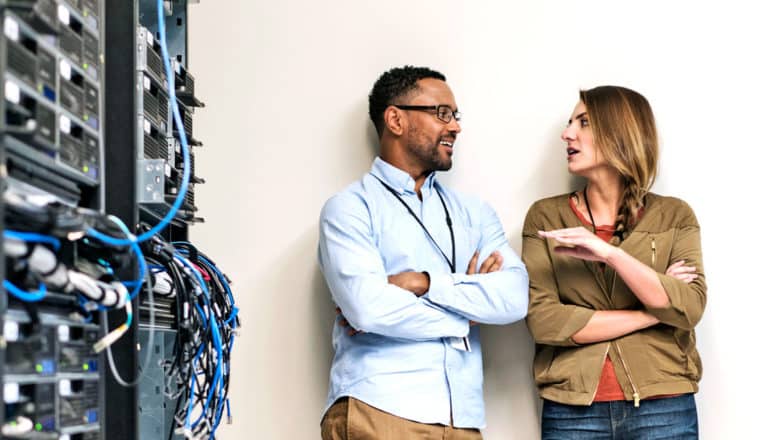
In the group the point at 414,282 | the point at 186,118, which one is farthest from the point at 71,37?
the point at 414,282

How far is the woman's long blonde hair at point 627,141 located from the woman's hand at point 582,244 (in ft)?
0.83

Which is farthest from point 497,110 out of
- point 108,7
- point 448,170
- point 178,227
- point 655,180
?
point 108,7

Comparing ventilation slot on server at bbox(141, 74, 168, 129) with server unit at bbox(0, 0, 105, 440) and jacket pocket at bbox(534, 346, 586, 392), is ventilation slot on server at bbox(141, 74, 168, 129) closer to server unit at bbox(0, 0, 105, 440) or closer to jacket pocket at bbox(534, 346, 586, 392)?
server unit at bbox(0, 0, 105, 440)

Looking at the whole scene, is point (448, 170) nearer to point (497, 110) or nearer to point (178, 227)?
point (497, 110)

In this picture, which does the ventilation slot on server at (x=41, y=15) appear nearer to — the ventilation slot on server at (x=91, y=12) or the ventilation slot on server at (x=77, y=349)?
the ventilation slot on server at (x=91, y=12)

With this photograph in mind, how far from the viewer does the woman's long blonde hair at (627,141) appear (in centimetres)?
316

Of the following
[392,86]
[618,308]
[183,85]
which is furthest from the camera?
[392,86]

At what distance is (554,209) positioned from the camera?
3.25m

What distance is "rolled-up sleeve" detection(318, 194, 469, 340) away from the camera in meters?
2.79

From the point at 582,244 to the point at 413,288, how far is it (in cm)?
56

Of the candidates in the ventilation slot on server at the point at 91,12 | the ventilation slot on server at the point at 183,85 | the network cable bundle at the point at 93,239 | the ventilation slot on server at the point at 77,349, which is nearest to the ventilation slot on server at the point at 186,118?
the ventilation slot on server at the point at 183,85

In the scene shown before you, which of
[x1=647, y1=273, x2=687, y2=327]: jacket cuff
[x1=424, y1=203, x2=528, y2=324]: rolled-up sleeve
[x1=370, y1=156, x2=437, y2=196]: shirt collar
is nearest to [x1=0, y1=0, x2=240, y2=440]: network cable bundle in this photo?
[x1=424, y1=203, x2=528, y2=324]: rolled-up sleeve

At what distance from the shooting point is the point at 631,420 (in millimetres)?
2963

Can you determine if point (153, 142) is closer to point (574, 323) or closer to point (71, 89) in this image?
point (71, 89)
